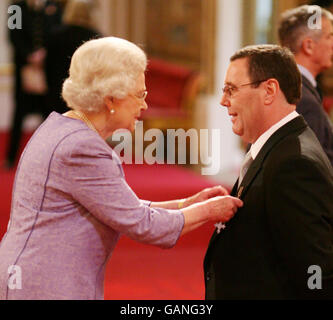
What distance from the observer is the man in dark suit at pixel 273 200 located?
192 cm

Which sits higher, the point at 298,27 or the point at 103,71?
the point at 298,27

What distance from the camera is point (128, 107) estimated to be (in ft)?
7.30

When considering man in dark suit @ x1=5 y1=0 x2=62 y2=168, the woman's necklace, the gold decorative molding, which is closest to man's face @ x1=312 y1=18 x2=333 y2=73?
the woman's necklace

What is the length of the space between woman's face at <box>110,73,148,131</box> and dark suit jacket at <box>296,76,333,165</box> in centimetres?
108

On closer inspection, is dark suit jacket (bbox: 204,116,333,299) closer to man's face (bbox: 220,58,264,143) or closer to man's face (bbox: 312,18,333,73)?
man's face (bbox: 220,58,264,143)

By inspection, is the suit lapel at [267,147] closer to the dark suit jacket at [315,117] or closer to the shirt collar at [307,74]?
the dark suit jacket at [315,117]

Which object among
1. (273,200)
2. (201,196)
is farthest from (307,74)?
(273,200)

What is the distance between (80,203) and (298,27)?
1.69 metres

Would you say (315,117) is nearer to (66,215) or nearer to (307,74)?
(307,74)

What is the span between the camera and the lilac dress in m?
2.09

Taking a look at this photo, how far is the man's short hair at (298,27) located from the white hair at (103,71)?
4.42ft

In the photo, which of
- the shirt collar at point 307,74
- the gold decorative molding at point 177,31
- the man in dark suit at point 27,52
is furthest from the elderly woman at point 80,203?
the gold decorative molding at point 177,31

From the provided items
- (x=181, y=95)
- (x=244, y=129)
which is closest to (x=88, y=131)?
(x=244, y=129)
